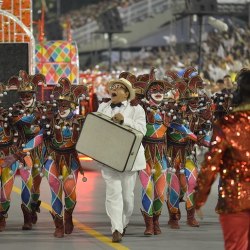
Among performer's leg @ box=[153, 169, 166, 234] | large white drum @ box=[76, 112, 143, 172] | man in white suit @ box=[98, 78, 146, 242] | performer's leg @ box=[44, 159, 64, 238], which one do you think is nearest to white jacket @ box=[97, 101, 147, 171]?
man in white suit @ box=[98, 78, 146, 242]

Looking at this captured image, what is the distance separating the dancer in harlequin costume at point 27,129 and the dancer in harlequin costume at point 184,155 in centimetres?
162

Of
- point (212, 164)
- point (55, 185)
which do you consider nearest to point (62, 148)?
point (55, 185)

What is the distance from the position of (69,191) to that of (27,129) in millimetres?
1127

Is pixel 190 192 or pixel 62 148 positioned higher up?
pixel 62 148

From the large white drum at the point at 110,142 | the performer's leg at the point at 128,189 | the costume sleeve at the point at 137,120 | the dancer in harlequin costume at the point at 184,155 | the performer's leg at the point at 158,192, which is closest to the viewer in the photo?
the large white drum at the point at 110,142

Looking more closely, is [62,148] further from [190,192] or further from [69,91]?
[190,192]

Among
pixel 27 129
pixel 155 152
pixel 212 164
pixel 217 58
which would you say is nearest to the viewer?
pixel 212 164

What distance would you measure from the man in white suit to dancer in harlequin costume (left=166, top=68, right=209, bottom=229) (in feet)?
4.39

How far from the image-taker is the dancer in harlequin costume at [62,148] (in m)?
15.3

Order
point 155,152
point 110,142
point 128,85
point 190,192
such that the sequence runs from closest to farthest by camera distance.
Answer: point 110,142 → point 128,85 → point 155,152 → point 190,192

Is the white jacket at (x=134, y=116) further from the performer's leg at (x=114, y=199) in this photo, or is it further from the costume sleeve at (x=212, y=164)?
the costume sleeve at (x=212, y=164)

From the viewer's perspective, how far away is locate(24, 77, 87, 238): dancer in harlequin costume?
1531 centimetres

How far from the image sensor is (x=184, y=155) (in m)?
16.5

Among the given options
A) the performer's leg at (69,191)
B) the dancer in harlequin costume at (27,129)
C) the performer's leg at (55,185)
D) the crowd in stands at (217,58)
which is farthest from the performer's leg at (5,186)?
the crowd in stands at (217,58)
